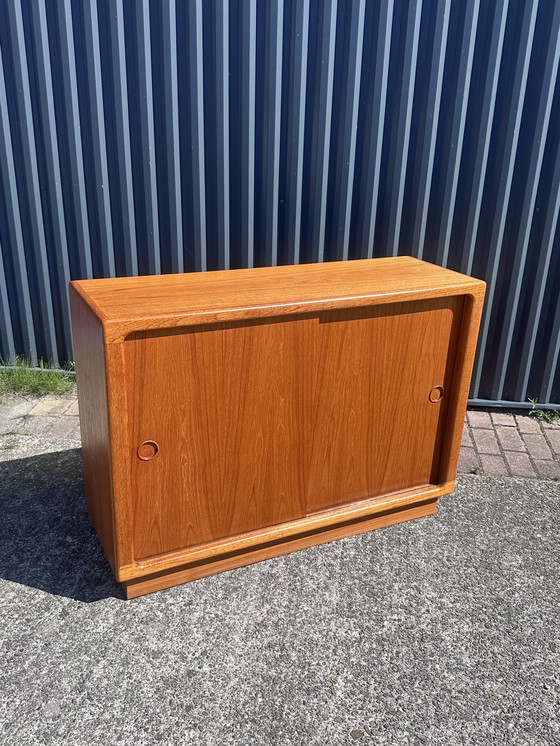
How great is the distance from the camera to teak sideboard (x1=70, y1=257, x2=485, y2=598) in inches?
83.2

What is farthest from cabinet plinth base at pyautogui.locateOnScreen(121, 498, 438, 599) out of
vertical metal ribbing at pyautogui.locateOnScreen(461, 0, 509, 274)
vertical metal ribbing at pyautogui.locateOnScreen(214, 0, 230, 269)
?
vertical metal ribbing at pyautogui.locateOnScreen(214, 0, 230, 269)

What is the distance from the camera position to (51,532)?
2674 mm

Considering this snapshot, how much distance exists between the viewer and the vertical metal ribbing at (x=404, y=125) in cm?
326

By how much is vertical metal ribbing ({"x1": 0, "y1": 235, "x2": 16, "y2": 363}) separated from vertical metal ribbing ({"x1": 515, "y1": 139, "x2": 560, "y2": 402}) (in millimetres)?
3252

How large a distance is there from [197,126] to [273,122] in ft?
1.41

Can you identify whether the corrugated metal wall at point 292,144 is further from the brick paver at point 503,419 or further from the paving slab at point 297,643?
the paving slab at point 297,643

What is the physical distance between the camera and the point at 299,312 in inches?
88.2

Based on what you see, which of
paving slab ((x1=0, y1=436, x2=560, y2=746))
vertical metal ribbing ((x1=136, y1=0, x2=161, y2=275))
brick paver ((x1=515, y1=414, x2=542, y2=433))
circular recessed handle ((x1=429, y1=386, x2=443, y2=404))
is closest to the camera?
paving slab ((x1=0, y1=436, x2=560, y2=746))

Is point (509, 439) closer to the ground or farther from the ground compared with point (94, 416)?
closer to the ground

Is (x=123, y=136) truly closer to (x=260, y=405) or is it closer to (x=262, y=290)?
(x=262, y=290)

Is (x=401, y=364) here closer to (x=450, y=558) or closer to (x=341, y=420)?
(x=341, y=420)

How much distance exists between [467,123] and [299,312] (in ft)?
6.34

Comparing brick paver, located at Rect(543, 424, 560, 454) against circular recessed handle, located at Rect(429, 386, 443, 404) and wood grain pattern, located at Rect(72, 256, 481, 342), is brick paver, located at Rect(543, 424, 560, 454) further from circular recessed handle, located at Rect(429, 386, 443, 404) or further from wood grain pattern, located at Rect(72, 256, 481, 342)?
wood grain pattern, located at Rect(72, 256, 481, 342)

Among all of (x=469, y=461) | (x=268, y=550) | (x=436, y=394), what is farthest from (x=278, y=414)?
(x=469, y=461)
